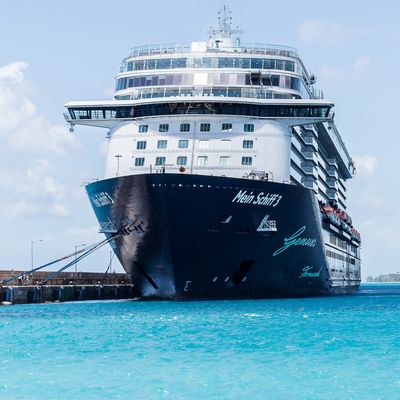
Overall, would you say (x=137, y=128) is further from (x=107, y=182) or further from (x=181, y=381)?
(x=181, y=381)

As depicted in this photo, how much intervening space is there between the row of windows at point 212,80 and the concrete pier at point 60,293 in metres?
16.3

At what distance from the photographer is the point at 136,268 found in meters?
57.7

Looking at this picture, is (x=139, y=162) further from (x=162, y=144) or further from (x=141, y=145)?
(x=162, y=144)

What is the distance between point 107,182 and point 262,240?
989 cm

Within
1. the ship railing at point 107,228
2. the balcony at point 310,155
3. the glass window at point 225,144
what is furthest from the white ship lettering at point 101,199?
the balcony at point 310,155

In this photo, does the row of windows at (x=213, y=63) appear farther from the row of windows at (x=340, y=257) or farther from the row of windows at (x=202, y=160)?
the row of windows at (x=340, y=257)

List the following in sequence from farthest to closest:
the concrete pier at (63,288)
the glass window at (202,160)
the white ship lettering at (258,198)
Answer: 1. the concrete pier at (63,288)
2. the glass window at (202,160)
3. the white ship lettering at (258,198)

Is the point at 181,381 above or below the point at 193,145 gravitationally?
below

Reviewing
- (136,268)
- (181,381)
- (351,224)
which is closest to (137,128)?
(136,268)

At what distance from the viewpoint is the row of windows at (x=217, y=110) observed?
59778 mm

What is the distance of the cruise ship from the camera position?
5331 centimetres

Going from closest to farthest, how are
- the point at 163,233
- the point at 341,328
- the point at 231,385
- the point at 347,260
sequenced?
the point at 231,385 < the point at 341,328 < the point at 163,233 < the point at 347,260

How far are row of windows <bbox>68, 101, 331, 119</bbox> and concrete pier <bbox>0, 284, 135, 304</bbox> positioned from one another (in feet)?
45.4

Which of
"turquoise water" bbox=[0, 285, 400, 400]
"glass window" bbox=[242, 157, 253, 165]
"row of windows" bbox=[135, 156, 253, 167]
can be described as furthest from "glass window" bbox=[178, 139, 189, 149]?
"turquoise water" bbox=[0, 285, 400, 400]
